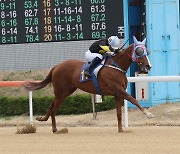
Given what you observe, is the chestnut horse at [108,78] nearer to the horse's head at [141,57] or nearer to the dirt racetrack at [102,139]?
the horse's head at [141,57]

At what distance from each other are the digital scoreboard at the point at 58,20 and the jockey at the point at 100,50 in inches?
133

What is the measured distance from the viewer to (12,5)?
12625 millimetres

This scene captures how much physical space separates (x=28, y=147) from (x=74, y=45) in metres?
8.67

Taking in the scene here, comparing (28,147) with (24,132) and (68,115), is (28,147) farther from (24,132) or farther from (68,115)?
(68,115)

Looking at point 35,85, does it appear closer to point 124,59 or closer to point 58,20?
point 124,59

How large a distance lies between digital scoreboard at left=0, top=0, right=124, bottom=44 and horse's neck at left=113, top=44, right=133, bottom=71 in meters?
3.62

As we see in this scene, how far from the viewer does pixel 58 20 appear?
1239 centimetres

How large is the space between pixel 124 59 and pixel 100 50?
17.1 inches

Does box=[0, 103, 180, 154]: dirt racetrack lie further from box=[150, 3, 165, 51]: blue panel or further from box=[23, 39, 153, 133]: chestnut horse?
box=[150, 3, 165, 51]: blue panel

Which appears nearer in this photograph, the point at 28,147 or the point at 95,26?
the point at 28,147

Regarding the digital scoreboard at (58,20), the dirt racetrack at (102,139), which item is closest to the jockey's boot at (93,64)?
the dirt racetrack at (102,139)

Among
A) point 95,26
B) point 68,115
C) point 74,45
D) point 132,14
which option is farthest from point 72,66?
point 74,45

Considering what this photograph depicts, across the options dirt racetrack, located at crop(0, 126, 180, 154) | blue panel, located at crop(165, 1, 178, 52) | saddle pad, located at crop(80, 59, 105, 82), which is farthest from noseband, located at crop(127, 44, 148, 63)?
blue panel, located at crop(165, 1, 178, 52)

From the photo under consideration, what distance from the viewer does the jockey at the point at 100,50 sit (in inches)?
341
